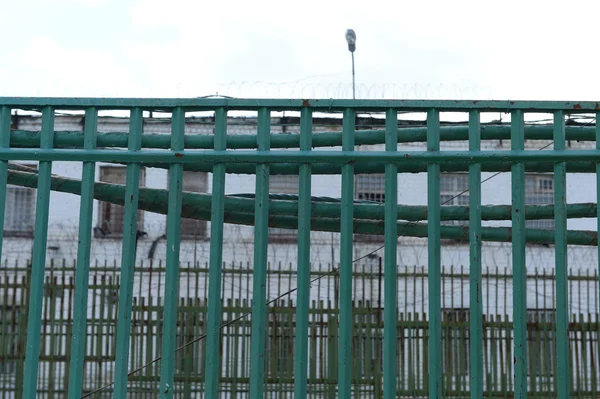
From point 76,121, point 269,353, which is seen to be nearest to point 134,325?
point 269,353

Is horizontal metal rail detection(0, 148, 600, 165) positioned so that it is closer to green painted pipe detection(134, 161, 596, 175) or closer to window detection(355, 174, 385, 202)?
green painted pipe detection(134, 161, 596, 175)

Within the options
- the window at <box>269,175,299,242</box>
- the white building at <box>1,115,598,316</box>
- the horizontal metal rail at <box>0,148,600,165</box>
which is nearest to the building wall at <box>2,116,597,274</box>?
the white building at <box>1,115,598,316</box>

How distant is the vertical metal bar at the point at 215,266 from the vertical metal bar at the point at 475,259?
3.14 ft

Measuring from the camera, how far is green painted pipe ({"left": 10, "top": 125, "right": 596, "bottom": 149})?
2.46m

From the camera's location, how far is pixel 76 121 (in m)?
13.8

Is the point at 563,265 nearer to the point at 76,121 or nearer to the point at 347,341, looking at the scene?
the point at 347,341

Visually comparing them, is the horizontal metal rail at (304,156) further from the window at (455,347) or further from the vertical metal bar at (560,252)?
the window at (455,347)

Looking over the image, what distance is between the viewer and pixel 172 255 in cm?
238

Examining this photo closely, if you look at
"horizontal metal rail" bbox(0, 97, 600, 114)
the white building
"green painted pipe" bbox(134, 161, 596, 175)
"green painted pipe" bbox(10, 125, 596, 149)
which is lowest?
"green painted pipe" bbox(134, 161, 596, 175)

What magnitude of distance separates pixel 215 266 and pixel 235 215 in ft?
1.65

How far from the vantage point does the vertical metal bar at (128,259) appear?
2342mm

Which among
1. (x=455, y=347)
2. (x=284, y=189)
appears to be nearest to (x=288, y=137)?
(x=455, y=347)

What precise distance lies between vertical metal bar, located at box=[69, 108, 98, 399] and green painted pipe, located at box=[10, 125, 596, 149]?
0.30 feet

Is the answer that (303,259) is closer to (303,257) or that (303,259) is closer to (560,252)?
(303,257)
